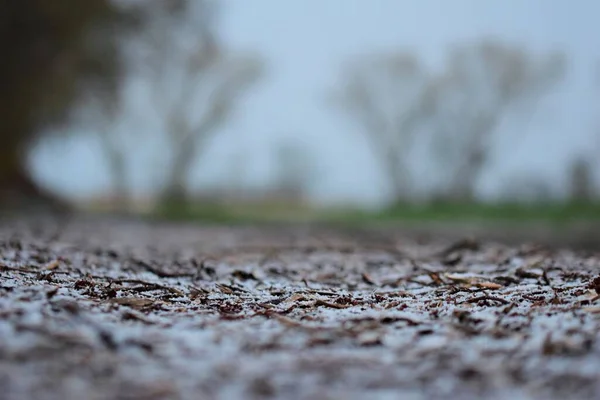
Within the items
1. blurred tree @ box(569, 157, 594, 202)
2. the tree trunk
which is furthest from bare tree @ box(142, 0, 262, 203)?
blurred tree @ box(569, 157, 594, 202)

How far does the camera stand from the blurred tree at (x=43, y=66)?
38.1 ft

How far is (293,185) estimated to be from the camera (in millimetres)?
21500

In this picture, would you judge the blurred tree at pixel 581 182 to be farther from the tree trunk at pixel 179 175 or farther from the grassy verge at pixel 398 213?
the tree trunk at pixel 179 175

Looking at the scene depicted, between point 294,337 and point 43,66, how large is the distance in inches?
473

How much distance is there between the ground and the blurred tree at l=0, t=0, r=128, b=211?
9.50 m

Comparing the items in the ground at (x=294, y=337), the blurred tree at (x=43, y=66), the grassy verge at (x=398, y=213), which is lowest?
the grassy verge at (x=398, y=213)

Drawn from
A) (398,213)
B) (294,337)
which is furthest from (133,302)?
(398,213)

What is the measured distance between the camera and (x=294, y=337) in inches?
75.8

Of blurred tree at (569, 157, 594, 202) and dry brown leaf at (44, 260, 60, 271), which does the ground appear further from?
blurred tree at (569, 157, 594, 202)

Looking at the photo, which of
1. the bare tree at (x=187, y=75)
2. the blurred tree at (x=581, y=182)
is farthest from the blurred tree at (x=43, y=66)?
the blurred tree at (x=581, y=182)

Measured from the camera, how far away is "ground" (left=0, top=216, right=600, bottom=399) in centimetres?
151

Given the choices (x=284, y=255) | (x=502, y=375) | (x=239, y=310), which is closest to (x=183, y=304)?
(x=239, y=310)

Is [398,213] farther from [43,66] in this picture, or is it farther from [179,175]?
[43,66]

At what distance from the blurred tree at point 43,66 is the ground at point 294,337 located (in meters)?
9.50
